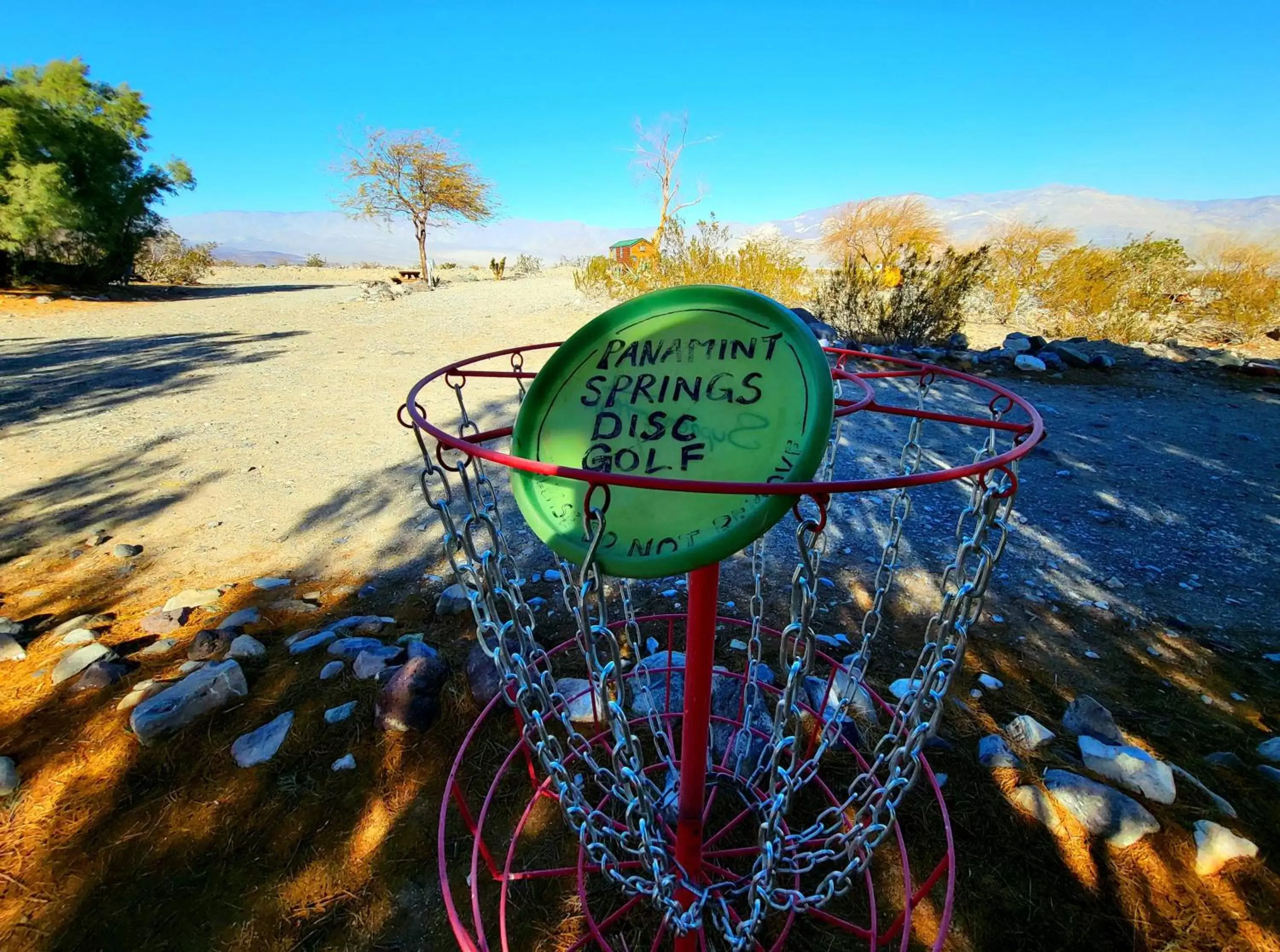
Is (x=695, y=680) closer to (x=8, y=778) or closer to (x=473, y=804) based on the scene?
(x=473, y=804)

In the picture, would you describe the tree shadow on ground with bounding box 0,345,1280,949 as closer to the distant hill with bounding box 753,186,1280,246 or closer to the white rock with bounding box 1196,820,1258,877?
the white rock with bounding box 1196,820,1258,877

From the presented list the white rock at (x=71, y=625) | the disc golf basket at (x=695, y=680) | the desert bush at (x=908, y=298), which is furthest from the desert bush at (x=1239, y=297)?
the white rock at (x=71, y=625)

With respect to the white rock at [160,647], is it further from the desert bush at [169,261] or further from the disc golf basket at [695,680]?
the desert bush at [169,261]

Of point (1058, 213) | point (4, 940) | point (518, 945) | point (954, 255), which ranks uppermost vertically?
point (1058, 213)

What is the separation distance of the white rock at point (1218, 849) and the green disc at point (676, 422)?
1.91 metres

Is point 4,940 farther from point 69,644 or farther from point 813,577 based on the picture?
point 813,577

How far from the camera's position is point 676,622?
113 inches

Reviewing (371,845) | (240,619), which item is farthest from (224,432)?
(371,845)

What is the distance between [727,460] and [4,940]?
7.70ft

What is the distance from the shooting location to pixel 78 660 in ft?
8.00

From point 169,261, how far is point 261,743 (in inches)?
935

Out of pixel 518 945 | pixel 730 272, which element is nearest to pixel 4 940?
pixel 518 945

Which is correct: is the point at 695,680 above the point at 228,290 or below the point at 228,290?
below

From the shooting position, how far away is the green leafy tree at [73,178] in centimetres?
1323
